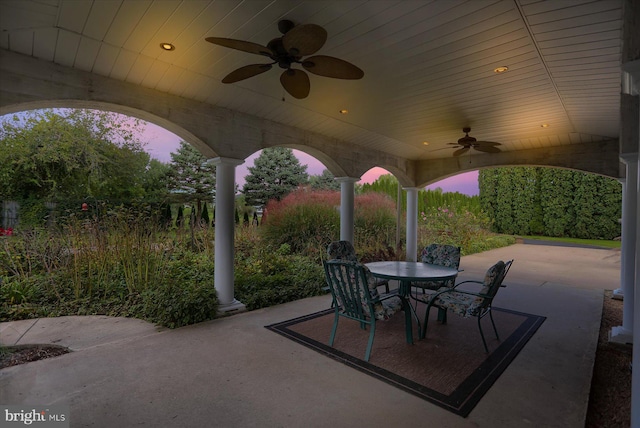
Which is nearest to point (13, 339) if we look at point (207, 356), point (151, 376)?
point (151, 376)

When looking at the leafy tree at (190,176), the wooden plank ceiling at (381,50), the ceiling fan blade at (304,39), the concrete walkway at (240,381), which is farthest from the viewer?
the leafy tree at (190,176)

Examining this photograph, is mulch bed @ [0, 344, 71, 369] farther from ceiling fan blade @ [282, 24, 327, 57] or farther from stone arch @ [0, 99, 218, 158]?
ceiling fan blade @ [282, 24, 327, 57]

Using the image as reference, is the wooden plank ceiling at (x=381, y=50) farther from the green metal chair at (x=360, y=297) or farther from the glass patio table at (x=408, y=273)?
the glass patio table at (x=408, y=273)

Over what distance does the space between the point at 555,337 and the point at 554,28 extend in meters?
3.00

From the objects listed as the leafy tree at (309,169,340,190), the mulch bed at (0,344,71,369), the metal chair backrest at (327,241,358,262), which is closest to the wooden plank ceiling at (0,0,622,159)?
the metal chair backrest at (327,241,358,262)

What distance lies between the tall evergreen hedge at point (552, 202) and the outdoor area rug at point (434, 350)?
11.8 metres

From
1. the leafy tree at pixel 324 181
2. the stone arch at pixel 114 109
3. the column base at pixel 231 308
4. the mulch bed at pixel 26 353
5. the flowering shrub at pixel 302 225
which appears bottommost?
the mulch bed at pixel 26 353

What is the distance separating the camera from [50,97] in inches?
106

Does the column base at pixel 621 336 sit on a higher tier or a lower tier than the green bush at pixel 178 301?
lower

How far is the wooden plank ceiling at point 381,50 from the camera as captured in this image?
203 cm

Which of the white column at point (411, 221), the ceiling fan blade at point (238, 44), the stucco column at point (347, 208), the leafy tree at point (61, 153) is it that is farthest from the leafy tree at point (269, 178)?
the ceiling fan blade at point (238, 44)

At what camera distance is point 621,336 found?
3201 mm

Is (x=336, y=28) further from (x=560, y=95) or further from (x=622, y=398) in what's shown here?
(x=622, y=398)

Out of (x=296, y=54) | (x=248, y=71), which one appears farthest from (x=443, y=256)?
(x=248, y=71)
